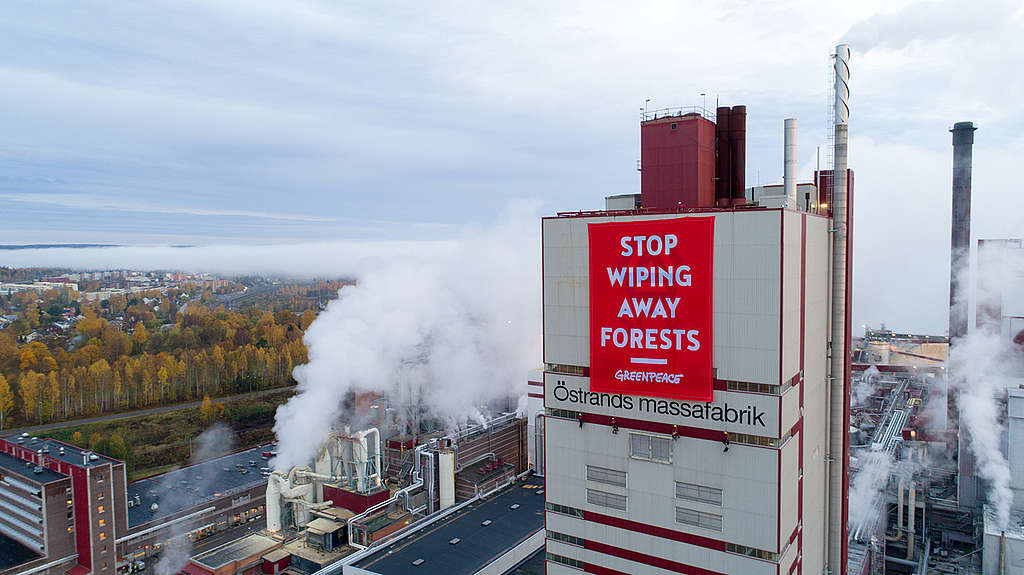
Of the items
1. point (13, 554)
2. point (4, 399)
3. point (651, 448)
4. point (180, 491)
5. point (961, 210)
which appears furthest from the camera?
point (4, 399)

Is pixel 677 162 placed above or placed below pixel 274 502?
above

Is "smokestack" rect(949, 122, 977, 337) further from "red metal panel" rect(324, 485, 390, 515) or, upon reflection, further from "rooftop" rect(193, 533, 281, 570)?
"rooftop" rect(193, 533, 281, 570)

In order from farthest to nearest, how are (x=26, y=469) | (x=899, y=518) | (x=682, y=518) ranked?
(x=899, y=518)
(x=26, y=469)
(x=682, y=518)

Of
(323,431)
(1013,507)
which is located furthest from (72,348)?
(1013,507)

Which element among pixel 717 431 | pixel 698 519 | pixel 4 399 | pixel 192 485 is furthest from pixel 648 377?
pixel 4 399

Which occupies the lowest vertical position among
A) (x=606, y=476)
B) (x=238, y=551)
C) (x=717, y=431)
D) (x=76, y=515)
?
(x=238, y=551)

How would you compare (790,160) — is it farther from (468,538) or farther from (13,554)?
(13,554)

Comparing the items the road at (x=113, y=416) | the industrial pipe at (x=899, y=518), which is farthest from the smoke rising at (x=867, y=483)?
the road at (x=113, y=416)

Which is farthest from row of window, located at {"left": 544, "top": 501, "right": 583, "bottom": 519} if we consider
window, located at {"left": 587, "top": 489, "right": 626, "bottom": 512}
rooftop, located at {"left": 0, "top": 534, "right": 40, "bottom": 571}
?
rooftop, located at {"left": 0, "top": 534, "right": 40, "bottom": 571}
